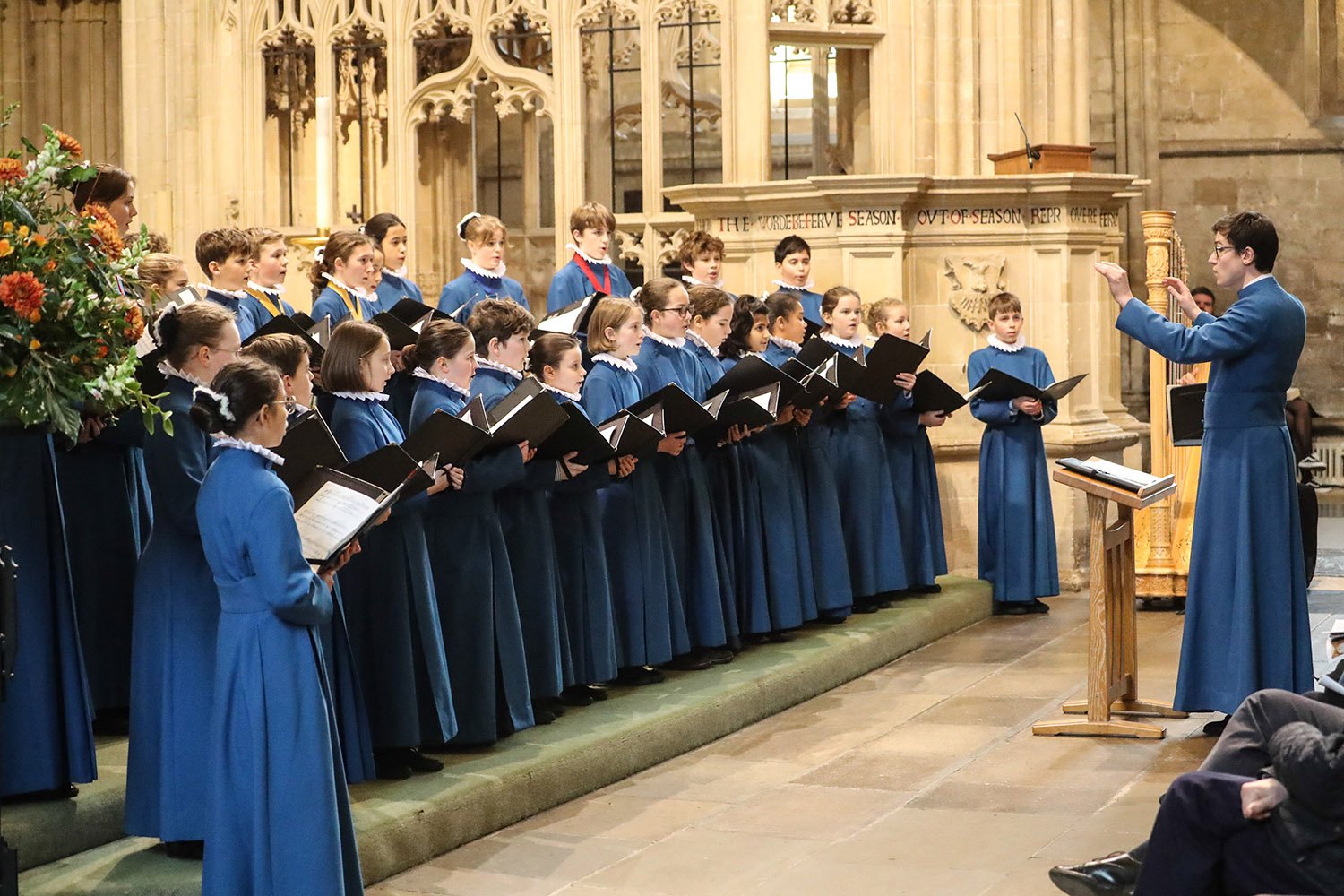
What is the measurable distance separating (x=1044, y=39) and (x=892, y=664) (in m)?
4.17

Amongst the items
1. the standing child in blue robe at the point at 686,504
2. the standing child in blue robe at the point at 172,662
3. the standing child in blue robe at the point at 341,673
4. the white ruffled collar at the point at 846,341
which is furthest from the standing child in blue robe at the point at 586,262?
the standing child in blue robe at the point at 172,662

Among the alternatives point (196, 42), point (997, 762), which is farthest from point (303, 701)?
point (196, 42)

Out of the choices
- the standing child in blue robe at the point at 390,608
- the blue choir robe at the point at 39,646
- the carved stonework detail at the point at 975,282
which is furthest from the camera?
the carved stonework detail at the point at 975,282

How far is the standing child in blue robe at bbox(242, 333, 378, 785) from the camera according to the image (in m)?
4.75

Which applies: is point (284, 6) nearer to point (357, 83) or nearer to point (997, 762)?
point (357, 83)

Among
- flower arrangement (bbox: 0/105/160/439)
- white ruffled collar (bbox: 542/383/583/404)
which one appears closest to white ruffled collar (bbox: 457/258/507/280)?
white ruffled collar (bbox: 542/383/583/404)

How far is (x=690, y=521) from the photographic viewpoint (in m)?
7.23

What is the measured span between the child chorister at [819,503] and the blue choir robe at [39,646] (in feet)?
12.8

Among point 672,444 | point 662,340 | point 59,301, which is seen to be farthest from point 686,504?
point 59,301

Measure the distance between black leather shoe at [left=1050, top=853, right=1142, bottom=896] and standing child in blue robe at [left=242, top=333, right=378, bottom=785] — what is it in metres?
1.90

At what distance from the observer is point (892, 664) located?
7957mm

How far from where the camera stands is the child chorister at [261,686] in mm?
4090

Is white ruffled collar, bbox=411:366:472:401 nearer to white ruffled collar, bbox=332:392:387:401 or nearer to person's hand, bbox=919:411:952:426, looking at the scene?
white ruffled collar, bbox=332:392:387:401

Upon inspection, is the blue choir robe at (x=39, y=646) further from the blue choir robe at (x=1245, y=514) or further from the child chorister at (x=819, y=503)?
the child chorister at (x=819, y=503)
